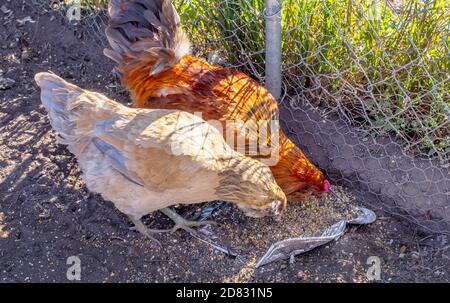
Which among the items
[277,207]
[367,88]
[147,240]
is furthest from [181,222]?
[367,88]

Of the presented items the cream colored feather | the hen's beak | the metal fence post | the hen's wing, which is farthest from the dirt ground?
the metal fence post

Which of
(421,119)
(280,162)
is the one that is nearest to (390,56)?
(421,119)

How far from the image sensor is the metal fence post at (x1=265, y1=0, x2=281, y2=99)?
9.46 ft

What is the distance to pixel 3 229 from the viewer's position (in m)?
2.85

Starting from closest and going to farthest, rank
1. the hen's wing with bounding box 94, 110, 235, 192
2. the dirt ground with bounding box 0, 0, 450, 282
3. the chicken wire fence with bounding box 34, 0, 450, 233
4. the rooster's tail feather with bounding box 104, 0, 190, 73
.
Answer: the hen's wing with bounding box 94, 110, 235, 192 → the dirt ground with bounding box 0, 0, 450, 282 → the chicken wire fence with bounding box 34, 0, 450, 233 → the rooster's tail feather with bounding box 104, 0, 190, 73

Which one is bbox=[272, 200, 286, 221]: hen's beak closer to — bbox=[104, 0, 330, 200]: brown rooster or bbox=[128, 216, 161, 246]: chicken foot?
bbox=[104, 0, 330, 200]: brown rooster

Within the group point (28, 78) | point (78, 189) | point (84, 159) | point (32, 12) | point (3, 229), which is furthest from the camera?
point (32, 12)

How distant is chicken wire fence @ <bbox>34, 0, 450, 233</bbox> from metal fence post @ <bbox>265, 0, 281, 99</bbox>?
0.15 feet

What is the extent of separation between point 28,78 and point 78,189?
1.14 metres

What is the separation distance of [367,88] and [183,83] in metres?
1.03

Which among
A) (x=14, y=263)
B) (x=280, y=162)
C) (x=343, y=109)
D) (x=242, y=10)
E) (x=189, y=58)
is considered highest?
Answer: (x=242, y=10)

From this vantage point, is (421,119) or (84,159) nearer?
Result: (84,159)

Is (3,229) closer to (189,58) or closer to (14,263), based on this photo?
(14,263)

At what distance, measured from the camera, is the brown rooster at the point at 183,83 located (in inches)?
113
